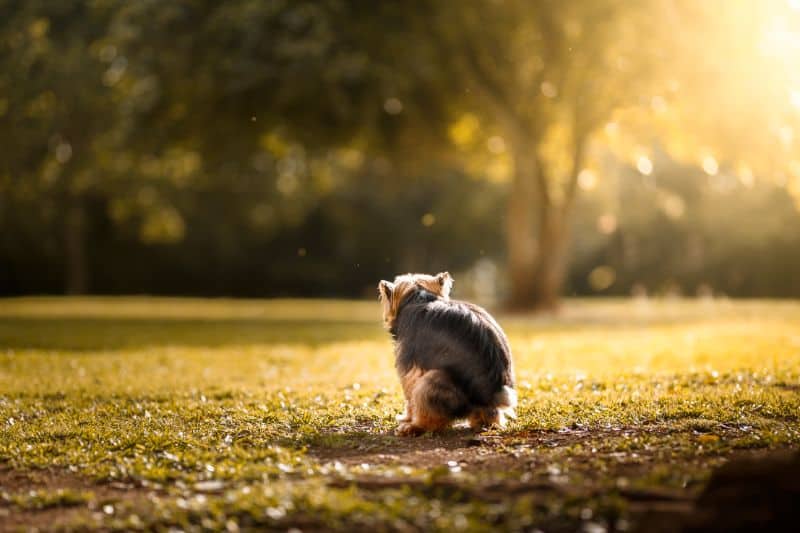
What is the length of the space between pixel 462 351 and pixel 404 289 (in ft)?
3.90

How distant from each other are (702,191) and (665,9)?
26.9 m

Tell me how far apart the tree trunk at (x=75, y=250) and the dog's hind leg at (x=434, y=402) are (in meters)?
45.2

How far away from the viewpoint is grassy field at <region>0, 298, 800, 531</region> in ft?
20.3

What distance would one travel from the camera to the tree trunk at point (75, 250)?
50.1m

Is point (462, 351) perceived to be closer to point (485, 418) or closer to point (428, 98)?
point (485, 418)

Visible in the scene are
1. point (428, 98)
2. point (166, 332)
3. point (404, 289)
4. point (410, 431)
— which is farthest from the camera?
point (428, 98)

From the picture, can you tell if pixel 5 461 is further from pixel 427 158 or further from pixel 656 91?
pixel 427 158

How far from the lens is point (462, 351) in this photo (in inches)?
339

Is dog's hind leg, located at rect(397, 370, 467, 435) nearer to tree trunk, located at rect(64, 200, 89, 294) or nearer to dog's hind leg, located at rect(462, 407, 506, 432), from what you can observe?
dog's hind leg, located at rect(462, 407, 506, 432)

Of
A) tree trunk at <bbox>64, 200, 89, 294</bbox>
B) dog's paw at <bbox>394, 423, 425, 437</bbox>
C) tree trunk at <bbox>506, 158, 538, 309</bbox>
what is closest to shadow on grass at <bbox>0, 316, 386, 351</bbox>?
tree trunk at <bbox>506, 158, 538, 309</bbox>

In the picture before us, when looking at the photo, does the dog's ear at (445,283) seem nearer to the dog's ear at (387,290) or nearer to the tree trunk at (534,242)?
the dog's ear at (387,290)

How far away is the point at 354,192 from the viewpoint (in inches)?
2334

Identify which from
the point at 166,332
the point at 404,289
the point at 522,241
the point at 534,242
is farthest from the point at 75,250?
the point at 404,289

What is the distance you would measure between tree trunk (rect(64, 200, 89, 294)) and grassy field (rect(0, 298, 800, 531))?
107 feet
